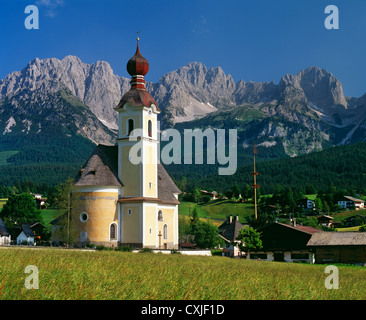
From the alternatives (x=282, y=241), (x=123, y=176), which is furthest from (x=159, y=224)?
(x=282, y=241)

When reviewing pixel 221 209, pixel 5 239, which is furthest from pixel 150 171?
pixel 221 209

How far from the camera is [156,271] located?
1705 cm

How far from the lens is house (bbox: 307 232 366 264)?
52.6m

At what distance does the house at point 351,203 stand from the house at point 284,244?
76.5 m

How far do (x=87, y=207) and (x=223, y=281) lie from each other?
3451cm

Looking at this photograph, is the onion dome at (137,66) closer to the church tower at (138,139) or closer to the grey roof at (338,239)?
the church tower at (138,139)

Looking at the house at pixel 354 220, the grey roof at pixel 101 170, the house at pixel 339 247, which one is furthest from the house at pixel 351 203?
the grey roof at pixel 101 170

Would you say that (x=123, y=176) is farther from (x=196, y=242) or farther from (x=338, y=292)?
(x=338, y=292)

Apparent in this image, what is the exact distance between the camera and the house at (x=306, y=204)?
13500cm

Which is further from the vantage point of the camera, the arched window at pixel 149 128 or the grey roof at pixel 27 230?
the grey roof at pixel 27 230

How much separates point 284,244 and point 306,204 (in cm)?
7832

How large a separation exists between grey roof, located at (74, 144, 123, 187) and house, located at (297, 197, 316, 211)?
92296 mm

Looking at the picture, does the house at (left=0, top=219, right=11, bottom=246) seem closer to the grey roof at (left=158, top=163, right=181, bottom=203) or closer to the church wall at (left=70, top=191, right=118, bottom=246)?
the church wall at (left=70, top=191, right=118, bottom=246)

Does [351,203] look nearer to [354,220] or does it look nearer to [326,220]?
[326,220]
